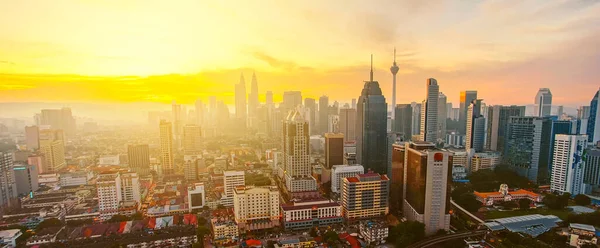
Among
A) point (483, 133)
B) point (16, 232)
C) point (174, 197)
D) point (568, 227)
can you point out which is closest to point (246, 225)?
point (174, 197)

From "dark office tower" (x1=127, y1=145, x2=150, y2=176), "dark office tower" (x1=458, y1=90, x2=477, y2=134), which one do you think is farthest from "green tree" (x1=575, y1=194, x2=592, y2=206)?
"dark office tower" (x1=127, y1=145, x2=150, y2=176)

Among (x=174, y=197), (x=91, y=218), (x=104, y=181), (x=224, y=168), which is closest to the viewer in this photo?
(x=91, y=218)

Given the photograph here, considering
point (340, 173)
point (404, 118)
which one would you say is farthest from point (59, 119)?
point (404, 118)

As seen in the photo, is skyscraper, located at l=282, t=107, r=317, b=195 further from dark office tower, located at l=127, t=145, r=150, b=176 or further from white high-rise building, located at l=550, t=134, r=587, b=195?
white high-rise building, located at l=550, t=134, r=587, b=195

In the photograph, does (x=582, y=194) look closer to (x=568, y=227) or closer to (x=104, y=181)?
(x=568, y=227)

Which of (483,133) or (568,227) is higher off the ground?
(483,133)

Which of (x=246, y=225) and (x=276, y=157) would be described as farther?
(x=276, y=157)

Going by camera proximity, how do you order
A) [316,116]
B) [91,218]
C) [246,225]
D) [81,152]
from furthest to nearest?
[316,116] → [81,152] → [91,218] → [246,225]

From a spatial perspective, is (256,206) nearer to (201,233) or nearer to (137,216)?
(201,233)

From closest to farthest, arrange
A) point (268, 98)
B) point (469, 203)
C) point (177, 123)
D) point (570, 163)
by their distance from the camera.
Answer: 1. point (469, 203)
2. point (570, 163)
3. point (177, 123)
4. point (268, 98)
